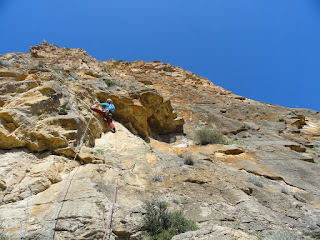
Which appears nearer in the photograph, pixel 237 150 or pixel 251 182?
pixel 251 182

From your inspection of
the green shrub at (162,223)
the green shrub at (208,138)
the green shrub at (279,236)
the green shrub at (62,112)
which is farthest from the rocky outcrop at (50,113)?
the green shrub at (279,236)

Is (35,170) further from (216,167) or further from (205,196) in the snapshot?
(216,167)

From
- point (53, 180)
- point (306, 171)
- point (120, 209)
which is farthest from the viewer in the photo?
point (306, 171)

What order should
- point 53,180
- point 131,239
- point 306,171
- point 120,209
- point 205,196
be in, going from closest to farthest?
point 131,239, point 120,209, point 53,180, point 205,196, point 306,171

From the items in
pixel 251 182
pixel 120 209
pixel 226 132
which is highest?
pixel 226 132

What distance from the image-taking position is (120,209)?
474 cm

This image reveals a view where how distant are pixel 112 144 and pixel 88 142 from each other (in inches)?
48.8

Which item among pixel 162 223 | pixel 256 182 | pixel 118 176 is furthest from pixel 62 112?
pixel 256 182

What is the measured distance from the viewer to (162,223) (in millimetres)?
4676

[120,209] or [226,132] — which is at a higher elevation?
[226,132]

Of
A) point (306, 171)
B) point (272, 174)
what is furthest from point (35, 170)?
point (306, 171)

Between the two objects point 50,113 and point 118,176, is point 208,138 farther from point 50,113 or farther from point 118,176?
point 50,113

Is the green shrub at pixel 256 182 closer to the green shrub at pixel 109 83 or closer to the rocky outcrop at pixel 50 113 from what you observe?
the rocky outcrop at pixel 50 113

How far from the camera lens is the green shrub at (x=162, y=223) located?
176 inches
